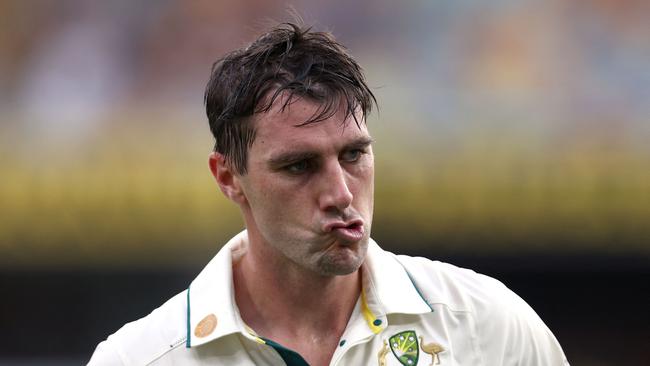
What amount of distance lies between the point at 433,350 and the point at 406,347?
73 millimetres

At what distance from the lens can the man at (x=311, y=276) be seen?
264 cm

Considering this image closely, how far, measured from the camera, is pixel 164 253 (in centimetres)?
696

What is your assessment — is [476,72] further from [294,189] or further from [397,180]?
[294,189]

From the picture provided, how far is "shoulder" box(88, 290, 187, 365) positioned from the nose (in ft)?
1.80

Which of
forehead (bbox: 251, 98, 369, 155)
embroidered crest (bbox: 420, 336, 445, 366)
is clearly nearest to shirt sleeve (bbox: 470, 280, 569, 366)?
embroidered crest (bbox: 420, 336, 445, 366)

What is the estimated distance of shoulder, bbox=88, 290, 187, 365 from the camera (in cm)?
271

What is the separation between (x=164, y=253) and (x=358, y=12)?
6.99ft

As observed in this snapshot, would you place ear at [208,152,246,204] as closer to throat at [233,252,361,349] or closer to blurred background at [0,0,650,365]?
throat at [233,252,361,349]

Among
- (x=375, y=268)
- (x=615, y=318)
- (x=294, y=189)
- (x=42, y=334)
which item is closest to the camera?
(x=294, y=189)

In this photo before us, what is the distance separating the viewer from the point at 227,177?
2953 mm

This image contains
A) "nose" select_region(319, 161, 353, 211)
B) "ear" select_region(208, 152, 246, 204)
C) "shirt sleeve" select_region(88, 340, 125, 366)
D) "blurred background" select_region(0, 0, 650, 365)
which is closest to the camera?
"nose" select_region(319, 161, 353, 211)

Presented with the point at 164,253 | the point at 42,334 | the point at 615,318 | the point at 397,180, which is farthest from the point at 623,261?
the point at 42,334

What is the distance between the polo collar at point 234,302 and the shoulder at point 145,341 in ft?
0.12

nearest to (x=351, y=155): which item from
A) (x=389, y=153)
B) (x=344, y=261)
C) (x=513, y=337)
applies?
(x=344, y=261)
